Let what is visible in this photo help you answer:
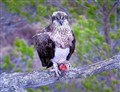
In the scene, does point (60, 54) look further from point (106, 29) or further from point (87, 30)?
point (106, 29)

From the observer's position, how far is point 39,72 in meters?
3.52

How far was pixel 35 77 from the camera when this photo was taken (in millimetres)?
3418

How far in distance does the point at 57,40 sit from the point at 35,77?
798 millimetres

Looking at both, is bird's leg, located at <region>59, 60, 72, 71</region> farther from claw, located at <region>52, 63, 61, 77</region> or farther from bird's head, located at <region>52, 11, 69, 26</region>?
bird's head, located at <region>52, 11, 69, 26</region>

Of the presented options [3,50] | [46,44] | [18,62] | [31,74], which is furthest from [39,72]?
[3,50]

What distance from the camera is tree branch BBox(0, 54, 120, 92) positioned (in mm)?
3268

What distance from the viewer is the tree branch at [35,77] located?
327 cm

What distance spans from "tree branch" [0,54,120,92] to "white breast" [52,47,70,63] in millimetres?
488

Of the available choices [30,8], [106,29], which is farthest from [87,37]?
[30,8]

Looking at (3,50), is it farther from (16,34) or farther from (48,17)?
(48,17)

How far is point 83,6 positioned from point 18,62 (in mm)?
2040

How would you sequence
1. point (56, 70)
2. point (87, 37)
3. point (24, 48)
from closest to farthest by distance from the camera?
point (56, 70) → point (87, 37) → point (24, 48)

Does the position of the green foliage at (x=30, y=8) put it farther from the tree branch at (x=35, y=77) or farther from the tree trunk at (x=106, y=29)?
the tree branch at (x=35, y=77)

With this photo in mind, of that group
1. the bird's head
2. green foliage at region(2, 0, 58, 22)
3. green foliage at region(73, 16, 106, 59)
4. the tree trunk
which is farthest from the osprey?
the tree trunk
